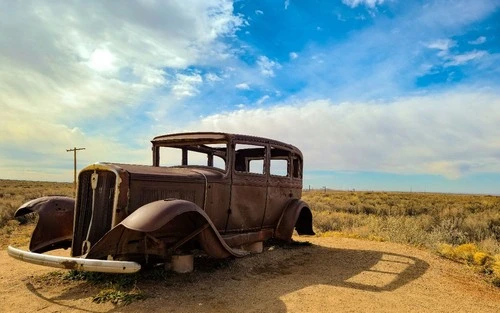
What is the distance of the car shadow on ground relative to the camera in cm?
478

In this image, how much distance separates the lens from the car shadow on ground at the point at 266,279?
188 inches

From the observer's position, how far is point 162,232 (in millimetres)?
5379

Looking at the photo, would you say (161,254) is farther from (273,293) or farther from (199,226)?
(273,293)

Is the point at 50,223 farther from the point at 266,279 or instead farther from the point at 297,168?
the point at 297,168

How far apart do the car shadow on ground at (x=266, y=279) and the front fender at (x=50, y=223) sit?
106 centimetres

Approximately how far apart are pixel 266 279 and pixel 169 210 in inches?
85.1

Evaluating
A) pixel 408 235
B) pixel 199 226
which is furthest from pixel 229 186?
pixel 408 235

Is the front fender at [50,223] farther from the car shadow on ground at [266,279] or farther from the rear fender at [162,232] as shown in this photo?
the rear fender at [162,232]

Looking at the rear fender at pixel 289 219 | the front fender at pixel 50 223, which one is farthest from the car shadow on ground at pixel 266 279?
the front fender at pixel 50 223

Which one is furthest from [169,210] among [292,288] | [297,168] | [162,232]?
[297,168]

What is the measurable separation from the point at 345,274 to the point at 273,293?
1.74 metres

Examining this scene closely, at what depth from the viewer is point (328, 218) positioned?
1553 centimetres

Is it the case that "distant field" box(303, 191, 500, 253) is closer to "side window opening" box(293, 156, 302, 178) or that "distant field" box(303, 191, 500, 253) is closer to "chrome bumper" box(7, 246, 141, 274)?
"side window opening" box(293, 156, 302, 178)

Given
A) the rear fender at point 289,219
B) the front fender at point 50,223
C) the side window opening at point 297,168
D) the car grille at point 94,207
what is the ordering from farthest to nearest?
1. the side window opening at point 297,168
2. the rear fender at point 289,219
3. the front fender at point 50,223
4. the car grille at point 94,207
